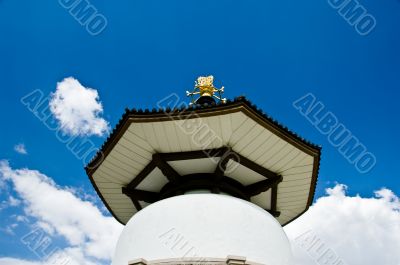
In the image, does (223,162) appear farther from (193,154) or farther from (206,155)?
(193,154)

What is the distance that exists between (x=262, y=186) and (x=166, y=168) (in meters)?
2.37

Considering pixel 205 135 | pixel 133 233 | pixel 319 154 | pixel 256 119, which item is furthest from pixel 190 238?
pixel 319 154

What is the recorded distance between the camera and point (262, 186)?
361 inches

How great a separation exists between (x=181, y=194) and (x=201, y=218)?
1.30m

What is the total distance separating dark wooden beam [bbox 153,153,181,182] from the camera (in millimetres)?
8422

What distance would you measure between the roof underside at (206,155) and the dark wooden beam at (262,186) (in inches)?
1.9

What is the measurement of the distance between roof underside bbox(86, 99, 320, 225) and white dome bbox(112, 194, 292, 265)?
3.11 feet

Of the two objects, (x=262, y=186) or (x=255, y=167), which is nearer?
(x=255, y=167)

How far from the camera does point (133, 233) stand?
7945mm

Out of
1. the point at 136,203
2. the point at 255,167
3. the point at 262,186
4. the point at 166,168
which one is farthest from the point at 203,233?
the point at 136,203

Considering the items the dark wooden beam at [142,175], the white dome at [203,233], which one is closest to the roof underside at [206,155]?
the dark wooden beam at [142,175]

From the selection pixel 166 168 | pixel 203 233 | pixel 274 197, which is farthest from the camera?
pixel 274 197

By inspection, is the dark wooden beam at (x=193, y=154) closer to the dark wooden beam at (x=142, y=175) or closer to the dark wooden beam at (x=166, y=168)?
the dark wooden beam at (x=166, y=168)

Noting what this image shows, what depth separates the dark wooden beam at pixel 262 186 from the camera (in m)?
9.03
